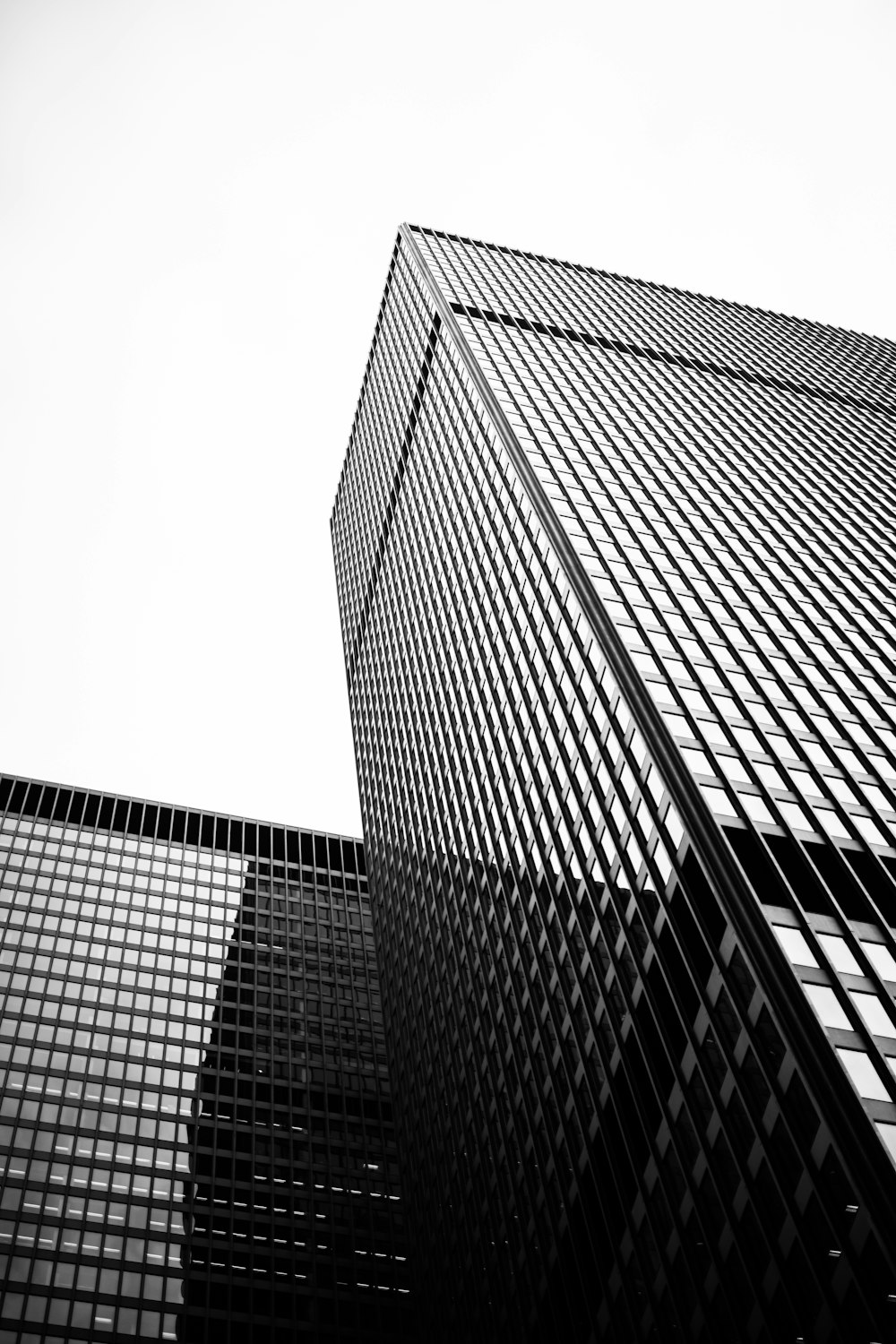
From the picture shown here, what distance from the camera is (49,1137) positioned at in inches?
3654

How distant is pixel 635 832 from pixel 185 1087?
2688 inches

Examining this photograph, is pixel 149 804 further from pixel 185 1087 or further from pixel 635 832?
pixel 635 832

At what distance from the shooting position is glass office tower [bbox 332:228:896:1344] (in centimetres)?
3709

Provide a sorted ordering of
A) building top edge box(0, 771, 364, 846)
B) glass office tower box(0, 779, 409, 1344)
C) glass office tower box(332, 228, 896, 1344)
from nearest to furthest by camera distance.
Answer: glass office tower box(332, 228, 896, 1344) → glass office tower box(0, 779, 409, 1344) → building top edge box(0, 771, 364, 846)

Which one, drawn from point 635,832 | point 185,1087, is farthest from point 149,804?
point 635,832

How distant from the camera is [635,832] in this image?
48.8m

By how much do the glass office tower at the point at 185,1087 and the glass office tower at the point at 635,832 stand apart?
17940mm

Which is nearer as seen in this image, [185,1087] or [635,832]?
[635,832]

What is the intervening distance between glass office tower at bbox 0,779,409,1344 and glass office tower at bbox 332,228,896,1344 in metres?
17.9

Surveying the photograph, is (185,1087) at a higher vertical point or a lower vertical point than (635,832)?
lower

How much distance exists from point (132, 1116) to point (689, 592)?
219 feet

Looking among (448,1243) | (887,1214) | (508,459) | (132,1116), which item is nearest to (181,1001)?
(132,1116)

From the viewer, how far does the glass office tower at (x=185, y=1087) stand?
85875 millimetres

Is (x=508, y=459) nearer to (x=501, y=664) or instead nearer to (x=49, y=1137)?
(x=501, y=664)
